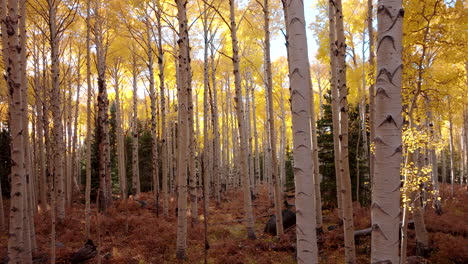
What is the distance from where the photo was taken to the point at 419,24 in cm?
525

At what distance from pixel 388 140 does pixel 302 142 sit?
2.21 feet

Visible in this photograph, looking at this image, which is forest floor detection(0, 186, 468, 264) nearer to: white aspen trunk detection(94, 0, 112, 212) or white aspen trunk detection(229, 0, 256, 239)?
white aspen trunk detection(229, 0, 256, 239)

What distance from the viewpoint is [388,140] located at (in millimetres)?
1654

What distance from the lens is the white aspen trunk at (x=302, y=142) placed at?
2.16 meters

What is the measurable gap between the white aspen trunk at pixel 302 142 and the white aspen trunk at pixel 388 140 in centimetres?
55

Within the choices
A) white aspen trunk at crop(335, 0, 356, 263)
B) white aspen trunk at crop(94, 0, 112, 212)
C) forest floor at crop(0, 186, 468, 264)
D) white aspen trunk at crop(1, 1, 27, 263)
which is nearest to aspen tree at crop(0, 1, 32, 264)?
white aspen trunk at crop(1, 1, 27, 263)

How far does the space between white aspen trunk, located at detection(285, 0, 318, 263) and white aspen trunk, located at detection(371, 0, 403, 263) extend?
553 mm

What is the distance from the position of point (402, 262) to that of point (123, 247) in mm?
6445

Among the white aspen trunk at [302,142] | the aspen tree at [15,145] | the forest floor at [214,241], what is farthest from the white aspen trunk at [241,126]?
the white aspen trunk at [302,142]

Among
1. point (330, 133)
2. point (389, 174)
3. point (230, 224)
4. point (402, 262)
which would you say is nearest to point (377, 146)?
point (389, 174)

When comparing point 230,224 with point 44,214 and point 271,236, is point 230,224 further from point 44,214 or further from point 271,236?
point 44,214

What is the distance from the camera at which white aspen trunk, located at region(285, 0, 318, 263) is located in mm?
2162

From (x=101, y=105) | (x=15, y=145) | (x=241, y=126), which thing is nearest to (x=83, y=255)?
(x=15, y=145)

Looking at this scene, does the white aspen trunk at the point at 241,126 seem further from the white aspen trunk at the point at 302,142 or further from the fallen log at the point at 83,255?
the white aspen trunk at the point at 302,142
